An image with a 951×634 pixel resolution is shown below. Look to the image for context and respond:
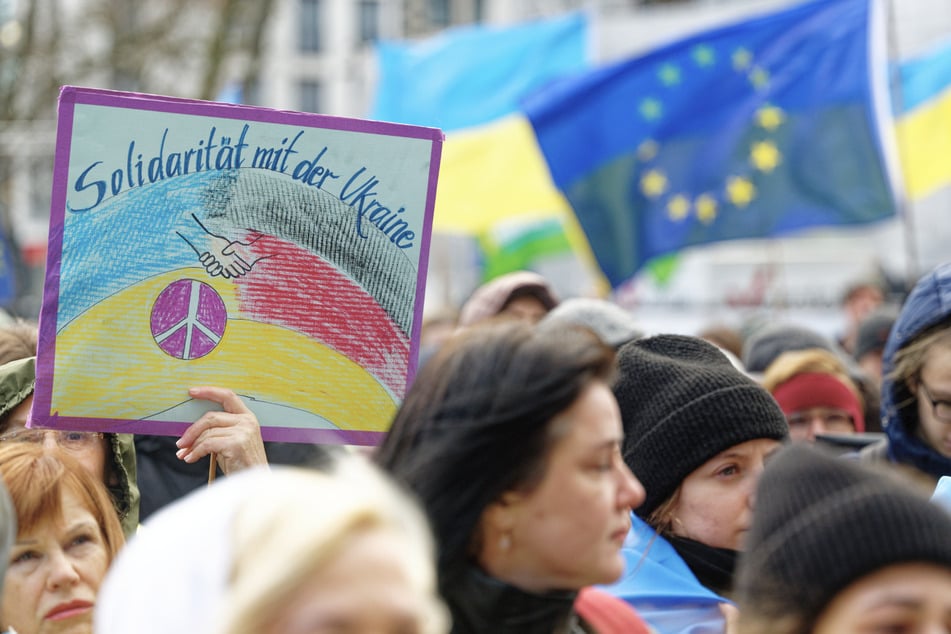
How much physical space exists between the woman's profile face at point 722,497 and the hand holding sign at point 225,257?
1051mm

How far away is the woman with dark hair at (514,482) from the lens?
2.17m

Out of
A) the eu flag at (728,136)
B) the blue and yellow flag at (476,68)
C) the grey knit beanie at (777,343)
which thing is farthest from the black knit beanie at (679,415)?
the blue and yellow flag at (476,68)

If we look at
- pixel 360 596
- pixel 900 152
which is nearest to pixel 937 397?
pixel 360 596

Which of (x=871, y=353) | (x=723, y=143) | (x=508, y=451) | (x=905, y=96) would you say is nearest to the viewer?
(x=508, y=451)

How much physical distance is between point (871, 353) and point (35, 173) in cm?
1703

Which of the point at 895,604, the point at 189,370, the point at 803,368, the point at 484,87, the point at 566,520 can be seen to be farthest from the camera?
the point at 484,87

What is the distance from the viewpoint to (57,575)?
270 cm

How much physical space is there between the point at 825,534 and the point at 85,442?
187 cm

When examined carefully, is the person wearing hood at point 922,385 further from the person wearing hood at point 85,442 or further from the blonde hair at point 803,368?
the person wearing hood at point 85,442

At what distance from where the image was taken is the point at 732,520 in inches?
116

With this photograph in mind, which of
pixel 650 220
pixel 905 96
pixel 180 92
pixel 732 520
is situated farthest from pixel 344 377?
pixel 180 92

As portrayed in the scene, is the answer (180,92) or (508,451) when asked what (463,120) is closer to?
(508,451)

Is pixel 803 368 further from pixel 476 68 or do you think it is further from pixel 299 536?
pixel 476 68

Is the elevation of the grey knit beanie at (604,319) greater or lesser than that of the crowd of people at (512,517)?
lesser
